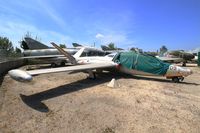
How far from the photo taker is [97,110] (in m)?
6.16

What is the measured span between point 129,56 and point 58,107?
7458 mm

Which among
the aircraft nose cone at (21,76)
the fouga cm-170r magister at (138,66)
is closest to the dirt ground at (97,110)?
the aircraft nose cone at (21,76)

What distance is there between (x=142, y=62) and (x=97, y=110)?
673 centimetres

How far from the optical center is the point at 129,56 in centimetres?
1274

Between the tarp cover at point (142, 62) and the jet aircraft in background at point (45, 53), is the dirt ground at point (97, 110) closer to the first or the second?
the tarp cover at point (142, 62)

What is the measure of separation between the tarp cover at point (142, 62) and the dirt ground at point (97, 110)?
2.82 m

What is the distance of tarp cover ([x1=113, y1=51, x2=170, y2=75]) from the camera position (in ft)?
37.7

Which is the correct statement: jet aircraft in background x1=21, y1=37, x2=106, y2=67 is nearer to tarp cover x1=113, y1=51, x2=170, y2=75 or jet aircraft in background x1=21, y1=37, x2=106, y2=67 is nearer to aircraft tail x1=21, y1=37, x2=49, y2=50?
aircraft tail x1=21, y1=37, x2=49, y2=50

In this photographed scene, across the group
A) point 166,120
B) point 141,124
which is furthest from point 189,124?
point 141,124

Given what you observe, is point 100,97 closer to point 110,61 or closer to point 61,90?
point 61,90

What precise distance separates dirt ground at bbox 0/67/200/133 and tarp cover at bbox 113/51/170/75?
2.82 meters

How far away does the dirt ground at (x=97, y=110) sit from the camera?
4.97 m

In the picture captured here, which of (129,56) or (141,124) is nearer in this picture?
(141,124)

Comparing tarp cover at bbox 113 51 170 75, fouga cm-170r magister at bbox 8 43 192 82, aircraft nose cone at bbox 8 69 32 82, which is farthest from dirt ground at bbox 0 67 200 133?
tarp cover at bbox 113 51 170 75
